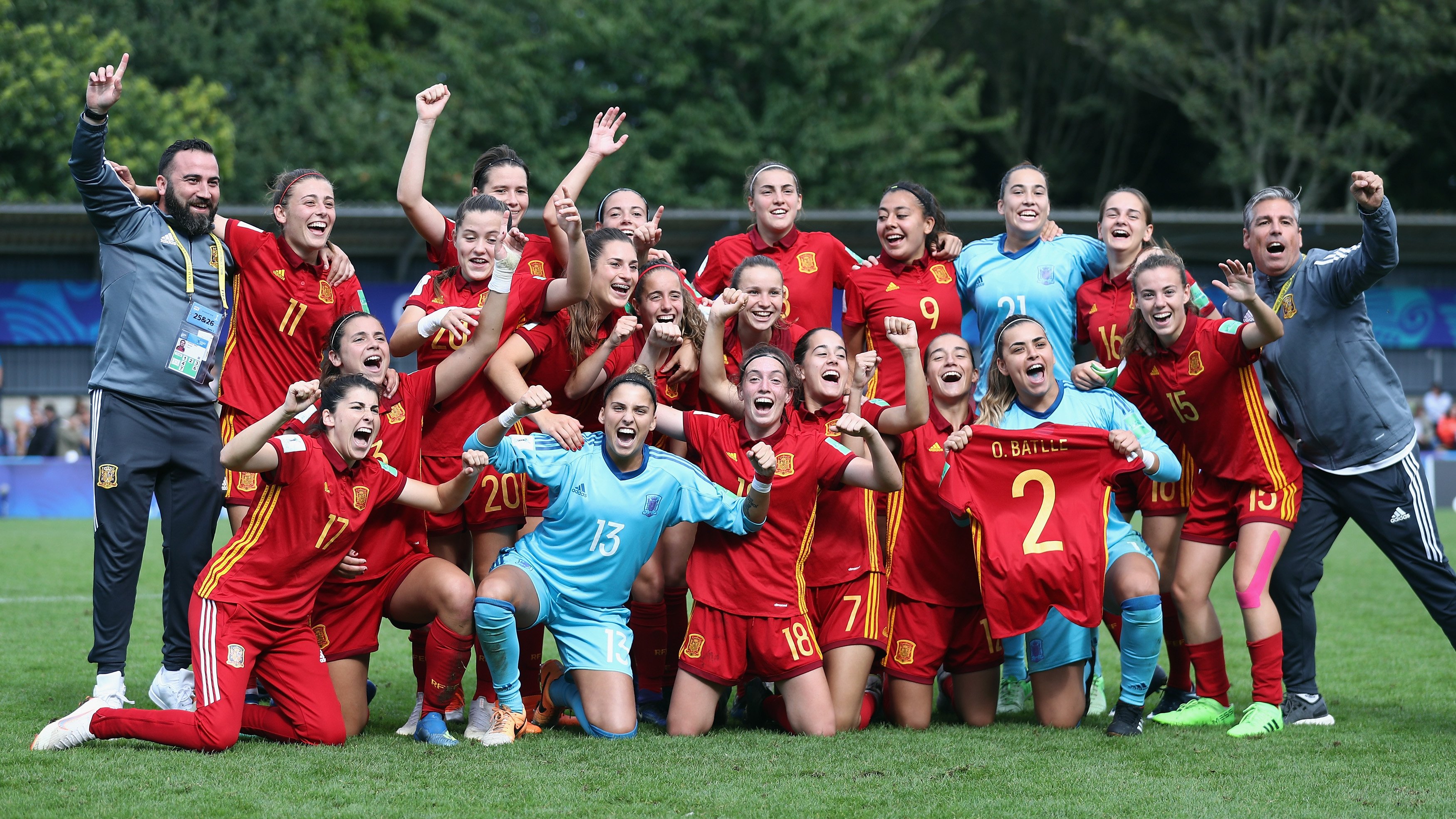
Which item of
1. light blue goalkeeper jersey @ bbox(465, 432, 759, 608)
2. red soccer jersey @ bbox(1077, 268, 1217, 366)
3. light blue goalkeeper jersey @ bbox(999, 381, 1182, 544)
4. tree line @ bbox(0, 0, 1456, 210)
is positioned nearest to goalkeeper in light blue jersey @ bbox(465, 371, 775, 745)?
light blue goalkeeper jersey @ bbox(465, 432, 759, 608)

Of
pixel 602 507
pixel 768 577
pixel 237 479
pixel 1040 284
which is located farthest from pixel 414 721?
pixel 1040 284

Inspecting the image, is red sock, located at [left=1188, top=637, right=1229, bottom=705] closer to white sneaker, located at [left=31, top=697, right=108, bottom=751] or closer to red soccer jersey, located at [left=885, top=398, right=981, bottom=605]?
red soccer jersey, located at [left=885, top=398, right=981, bottom=605]

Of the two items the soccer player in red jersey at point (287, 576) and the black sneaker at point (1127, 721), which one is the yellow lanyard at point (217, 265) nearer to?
the soccer player in red jersey at point (287, 576)

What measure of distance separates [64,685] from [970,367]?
15.1ft

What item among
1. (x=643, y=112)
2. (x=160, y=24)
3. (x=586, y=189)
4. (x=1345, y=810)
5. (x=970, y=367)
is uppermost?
(x=160, y=24)

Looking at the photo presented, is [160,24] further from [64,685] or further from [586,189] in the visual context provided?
[64,685]

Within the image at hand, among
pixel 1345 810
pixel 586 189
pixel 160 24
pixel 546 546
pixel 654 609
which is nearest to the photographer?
pixel 1345 810

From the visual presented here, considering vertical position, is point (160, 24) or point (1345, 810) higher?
point (160, 24)

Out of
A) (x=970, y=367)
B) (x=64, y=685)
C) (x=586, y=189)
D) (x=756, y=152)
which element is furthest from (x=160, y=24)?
(x=970, y=367)

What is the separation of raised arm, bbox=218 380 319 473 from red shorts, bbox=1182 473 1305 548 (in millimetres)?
3787

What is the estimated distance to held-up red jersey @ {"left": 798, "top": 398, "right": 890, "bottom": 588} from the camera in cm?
575

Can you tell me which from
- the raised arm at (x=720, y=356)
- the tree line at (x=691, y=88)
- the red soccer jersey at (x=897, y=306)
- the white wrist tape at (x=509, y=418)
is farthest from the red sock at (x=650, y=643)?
the tree line at (x=691, y=88)

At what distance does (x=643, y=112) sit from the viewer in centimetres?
2553

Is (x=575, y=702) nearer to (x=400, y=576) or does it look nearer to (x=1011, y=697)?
(x=400, y=576)
